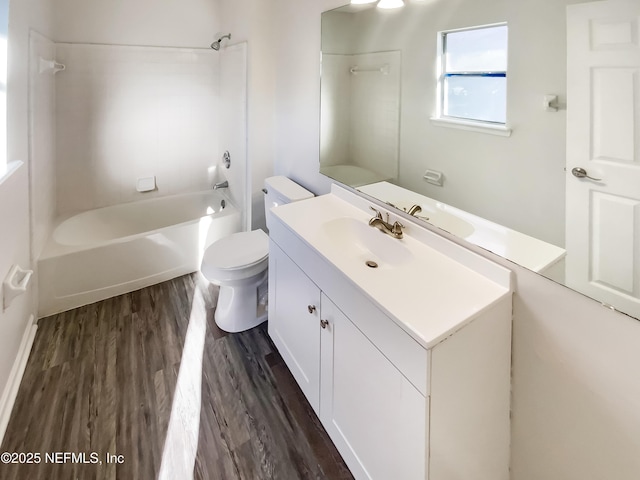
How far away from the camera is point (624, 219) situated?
0.85m

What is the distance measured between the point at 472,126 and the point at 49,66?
276cm

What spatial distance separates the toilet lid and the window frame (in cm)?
128

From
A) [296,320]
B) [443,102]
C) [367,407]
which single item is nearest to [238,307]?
[296,320]

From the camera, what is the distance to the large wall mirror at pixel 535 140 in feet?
2.78

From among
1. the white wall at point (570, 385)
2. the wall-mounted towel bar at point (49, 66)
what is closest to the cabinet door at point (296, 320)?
the white wall at point (570, 385)

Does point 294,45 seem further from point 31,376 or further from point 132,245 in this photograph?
point 31,376

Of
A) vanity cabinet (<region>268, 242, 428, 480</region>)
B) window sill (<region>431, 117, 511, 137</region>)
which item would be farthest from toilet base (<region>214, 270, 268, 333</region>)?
window sill (<region>431, 117, 511, 137</region>)

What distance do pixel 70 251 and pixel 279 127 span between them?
64.9 inches

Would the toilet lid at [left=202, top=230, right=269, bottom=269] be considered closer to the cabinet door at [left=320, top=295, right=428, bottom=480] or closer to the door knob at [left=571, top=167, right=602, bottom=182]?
the cabinet door at [left=320, top=295, right=428, bottom=480]

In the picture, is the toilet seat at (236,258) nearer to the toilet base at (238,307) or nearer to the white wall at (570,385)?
the toilet base at (238,307)

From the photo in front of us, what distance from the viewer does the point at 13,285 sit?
1.68 metres

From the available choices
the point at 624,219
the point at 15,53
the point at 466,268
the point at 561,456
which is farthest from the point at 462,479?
the point at 15,53

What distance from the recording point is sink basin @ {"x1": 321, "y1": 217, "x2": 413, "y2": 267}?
1435mm

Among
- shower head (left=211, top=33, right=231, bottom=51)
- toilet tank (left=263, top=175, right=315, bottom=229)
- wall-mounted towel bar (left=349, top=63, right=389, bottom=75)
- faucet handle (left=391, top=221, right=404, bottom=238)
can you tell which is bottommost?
faucet handle (left=391, top=221, right=404, bottom=238)
